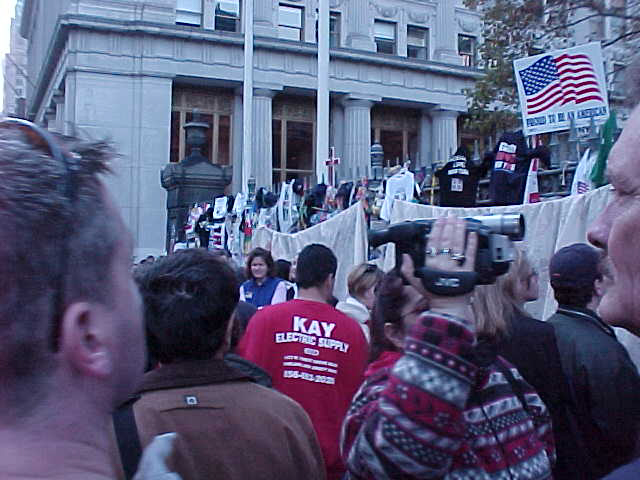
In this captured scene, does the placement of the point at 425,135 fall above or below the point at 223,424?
above

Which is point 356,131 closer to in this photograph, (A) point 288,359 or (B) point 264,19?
(B) point 264,19

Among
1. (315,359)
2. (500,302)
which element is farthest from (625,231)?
(315,359)

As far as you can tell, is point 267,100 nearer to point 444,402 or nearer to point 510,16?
point 510,16

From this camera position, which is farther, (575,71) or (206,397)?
(575,71)

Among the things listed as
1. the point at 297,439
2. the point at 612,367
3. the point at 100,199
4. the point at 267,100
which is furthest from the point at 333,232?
the point at 267,100

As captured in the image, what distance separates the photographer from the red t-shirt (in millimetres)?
4359

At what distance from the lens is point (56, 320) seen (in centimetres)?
113

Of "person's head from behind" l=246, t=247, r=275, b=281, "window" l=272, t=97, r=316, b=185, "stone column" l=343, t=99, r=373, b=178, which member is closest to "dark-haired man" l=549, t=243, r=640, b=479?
"person's head from behind" l=246, t=247, r=275, b=281

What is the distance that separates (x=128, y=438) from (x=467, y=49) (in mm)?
36424

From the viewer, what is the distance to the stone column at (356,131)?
3288 centimetres

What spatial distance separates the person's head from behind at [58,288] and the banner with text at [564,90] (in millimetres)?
6490

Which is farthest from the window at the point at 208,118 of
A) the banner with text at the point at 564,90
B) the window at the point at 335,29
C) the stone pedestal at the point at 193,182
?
the banner with text at the point at 564,90

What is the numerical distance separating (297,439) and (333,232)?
6979 mm

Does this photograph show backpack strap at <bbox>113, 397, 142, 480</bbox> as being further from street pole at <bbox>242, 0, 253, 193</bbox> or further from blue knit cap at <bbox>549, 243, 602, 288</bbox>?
street pole at <bbox>242, 0, 253, 193</bbox>
